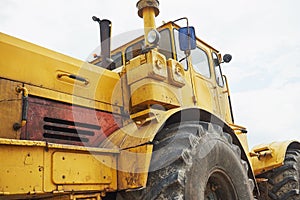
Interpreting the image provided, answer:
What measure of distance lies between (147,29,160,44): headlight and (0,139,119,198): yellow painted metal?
136 cm

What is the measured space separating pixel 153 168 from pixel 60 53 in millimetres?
1459

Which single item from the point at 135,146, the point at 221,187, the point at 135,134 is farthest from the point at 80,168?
the point at 221,187

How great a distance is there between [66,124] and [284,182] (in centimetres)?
405

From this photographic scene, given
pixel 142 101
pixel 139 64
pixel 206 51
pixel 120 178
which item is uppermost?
pixel 206 51

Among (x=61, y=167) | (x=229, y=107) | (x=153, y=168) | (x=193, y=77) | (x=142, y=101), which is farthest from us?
(x=229, y=107)

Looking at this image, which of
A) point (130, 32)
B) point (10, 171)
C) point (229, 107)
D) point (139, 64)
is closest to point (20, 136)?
point (10, 171)

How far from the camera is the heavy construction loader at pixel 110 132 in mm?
2941

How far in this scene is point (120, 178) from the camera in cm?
339

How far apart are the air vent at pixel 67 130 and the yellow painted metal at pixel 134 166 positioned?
40 cm

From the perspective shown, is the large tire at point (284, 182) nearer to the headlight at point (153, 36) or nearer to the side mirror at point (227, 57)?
the side mirror at point (227, 57)

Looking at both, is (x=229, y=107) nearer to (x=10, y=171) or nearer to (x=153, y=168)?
(x=153, y=168)

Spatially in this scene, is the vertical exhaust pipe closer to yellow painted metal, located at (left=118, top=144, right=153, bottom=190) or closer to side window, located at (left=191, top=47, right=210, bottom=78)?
side window, located at (left=191, top=47, right=210, bottom=78)

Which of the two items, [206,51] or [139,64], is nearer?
[139,64]

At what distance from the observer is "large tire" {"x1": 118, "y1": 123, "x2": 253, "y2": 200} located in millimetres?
3225
